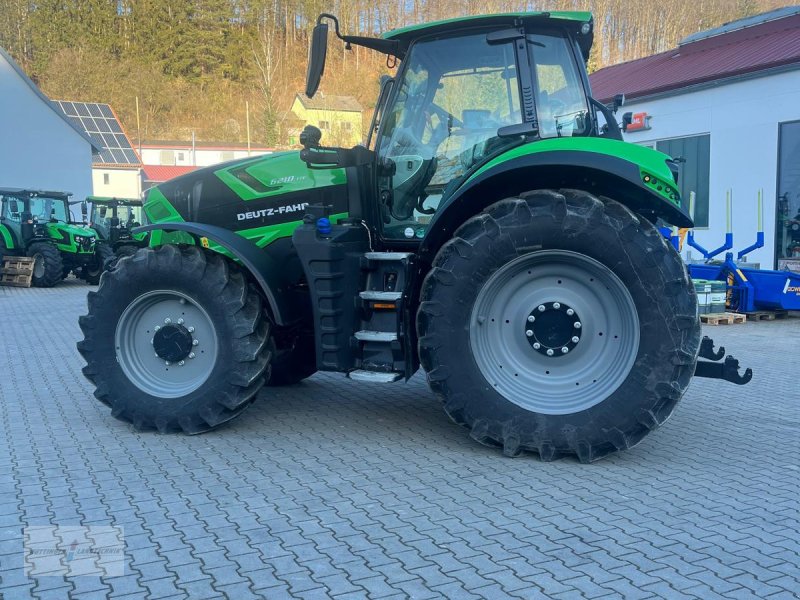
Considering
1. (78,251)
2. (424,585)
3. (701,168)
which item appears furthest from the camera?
(78,251)

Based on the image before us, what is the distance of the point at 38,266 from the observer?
19.6 m

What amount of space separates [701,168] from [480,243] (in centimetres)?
1457

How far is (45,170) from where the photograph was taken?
33.7 meters

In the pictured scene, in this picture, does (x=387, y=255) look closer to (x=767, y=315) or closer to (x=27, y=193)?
(x=767, y=315)

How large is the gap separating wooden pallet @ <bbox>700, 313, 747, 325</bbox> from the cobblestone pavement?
5544 millimetres

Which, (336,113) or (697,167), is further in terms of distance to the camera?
(336,113)

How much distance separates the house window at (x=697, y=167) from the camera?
17.5 metres

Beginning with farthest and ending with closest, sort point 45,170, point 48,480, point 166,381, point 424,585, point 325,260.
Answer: point 45,170
point 166,381
point 325,260
point 48,480
point 424,585

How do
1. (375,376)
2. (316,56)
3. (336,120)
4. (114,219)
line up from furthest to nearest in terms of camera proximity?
(336,120) < (114,219) < (375,376) < (316,56)

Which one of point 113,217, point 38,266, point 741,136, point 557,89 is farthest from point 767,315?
point 113,217

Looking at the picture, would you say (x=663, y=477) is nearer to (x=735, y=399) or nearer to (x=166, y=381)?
(x=735, y=399)

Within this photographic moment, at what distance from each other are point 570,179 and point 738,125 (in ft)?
43.9

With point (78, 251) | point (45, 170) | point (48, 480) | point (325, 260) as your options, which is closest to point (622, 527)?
point (325, 260)

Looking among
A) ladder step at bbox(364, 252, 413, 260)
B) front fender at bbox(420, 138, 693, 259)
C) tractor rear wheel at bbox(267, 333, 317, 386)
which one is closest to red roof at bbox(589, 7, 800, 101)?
front fender at bbox(420, 138, 693, 259)
